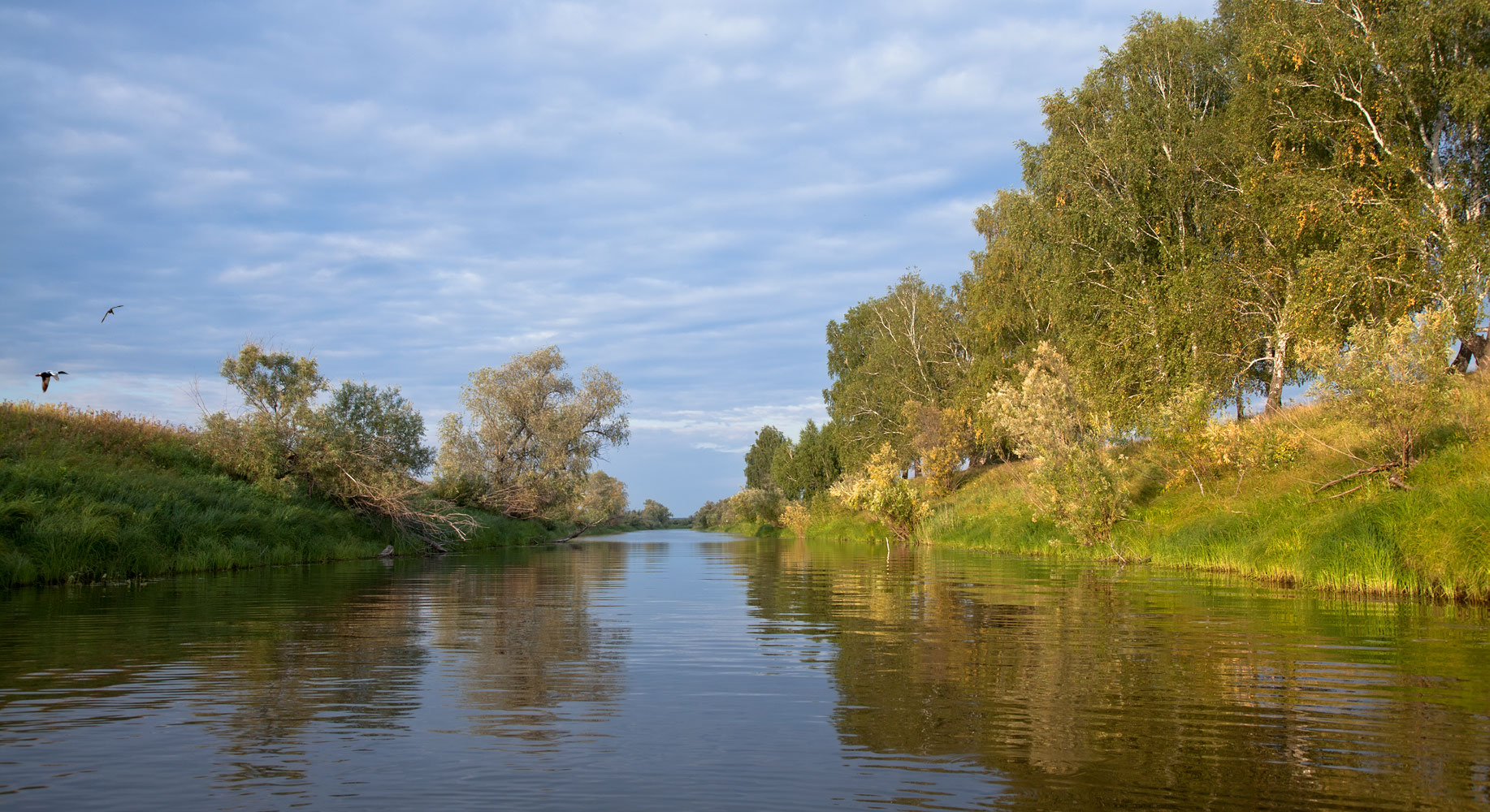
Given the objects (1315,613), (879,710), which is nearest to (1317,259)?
(1315,613)

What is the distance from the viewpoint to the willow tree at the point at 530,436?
51.3 meters

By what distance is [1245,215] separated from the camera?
29.4 meters

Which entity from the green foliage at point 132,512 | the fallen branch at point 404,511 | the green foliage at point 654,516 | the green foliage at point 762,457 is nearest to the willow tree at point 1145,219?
the fallen branch at point 404,511

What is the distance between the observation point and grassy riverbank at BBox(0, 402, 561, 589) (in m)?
18.5

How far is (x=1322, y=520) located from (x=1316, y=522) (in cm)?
13

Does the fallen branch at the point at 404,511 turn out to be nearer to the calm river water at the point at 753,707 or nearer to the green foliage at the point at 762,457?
the calm river water at the point at 753,707

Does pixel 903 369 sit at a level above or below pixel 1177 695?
above

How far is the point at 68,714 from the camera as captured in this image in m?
7.02

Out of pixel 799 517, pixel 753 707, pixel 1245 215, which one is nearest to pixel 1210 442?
pixel 1245 215

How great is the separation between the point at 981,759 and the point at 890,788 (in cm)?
92

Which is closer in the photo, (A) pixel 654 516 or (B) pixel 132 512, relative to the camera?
(B) pixel 132 512

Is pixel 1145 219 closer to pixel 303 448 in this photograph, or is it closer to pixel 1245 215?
pixel 1245 215

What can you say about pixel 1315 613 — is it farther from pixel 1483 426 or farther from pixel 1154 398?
pixel 1154 398

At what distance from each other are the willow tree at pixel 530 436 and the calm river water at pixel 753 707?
1444 inches
